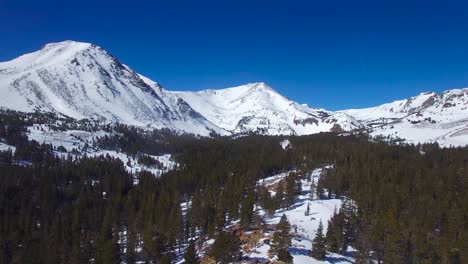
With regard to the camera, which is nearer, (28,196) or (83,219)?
(83,219)

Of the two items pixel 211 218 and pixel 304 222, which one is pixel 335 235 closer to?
pixel 304 222

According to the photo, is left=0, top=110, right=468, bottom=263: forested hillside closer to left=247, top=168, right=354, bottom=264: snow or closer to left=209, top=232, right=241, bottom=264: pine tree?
left=209, top=232, right=241, bottom=264: pine tree

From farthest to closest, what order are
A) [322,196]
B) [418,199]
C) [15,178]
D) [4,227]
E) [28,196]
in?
[15,178]
[28,196]
[322,196]
[4,227]
[418,199]

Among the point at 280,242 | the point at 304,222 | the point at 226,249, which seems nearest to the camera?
the point at 226,249

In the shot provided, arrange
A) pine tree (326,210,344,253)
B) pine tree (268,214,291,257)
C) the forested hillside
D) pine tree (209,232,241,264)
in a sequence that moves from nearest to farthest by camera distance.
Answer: pine tree (209,232,241,264)
pine tree (268,214,291,257)
the forested hillside
pine tree (326,210,344,253)

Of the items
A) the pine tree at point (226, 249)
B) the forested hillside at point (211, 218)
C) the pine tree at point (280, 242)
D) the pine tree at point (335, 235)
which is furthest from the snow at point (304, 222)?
the pine tree at point (226, 249)

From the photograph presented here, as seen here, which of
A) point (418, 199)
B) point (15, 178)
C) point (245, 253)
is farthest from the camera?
point (15, 178)

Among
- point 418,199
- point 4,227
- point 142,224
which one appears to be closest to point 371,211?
point 418,199

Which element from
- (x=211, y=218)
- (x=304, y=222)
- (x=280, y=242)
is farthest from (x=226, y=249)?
(x=304, y=222)

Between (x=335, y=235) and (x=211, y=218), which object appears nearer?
(x=335, y=235)

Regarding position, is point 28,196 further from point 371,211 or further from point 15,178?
point 371,211

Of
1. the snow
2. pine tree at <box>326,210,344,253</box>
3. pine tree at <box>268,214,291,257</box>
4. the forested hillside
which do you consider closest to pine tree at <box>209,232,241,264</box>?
the forested hillside
